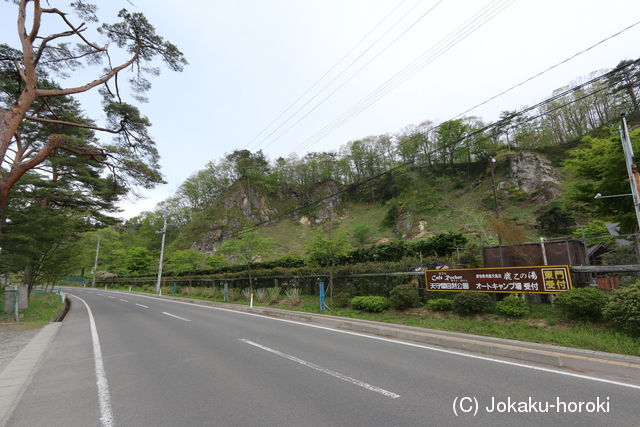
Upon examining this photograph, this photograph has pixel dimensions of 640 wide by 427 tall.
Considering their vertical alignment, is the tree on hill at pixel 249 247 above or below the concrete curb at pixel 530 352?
above

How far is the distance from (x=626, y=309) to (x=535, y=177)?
47.4m

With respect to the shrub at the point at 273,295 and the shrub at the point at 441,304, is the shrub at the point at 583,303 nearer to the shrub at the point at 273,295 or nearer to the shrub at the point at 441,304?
the shrub at the point at 441,304

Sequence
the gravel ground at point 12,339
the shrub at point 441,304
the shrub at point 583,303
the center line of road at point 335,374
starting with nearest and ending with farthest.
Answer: the center line of road at point 335,374 → the gravel ground at point 12,339 → the shrub at point 583,303 → the shrub at point 441,304

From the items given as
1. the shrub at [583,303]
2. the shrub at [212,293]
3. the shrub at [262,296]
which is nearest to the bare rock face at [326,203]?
the shrub at [212,293]

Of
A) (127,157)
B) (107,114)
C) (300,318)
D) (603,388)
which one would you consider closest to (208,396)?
(603,388)

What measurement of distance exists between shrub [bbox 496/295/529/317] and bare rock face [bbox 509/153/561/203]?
4112cm

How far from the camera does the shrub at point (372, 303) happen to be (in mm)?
12281

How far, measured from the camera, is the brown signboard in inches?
330

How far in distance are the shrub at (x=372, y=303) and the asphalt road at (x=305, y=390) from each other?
514cm

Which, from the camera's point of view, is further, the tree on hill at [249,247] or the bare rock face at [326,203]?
A: the bare rock face at [326,203]

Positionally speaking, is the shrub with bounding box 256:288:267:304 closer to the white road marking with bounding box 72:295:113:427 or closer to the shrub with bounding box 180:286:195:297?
the white road marking with bounding box 72:295:113:427

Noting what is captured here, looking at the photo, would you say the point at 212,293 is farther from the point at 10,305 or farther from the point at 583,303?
the point at 583,303

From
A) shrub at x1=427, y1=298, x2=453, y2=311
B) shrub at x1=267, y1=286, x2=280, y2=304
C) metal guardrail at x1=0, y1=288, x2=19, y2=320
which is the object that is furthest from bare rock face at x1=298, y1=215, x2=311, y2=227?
shrub at x1=427, y1=298, x2=453, y2=311

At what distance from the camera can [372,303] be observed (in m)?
12.4
